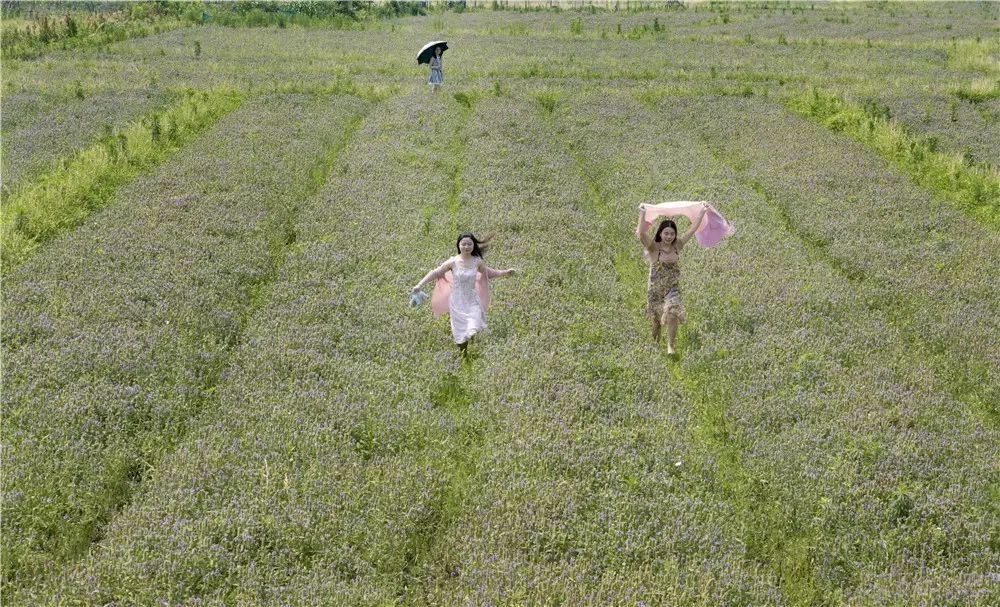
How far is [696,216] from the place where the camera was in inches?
353

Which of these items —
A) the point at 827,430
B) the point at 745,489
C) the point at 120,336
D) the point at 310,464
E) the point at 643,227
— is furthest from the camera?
the point at 643,227

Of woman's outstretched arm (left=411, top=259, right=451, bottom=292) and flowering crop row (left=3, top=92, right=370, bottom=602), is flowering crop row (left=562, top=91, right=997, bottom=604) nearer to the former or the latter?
woman's outstretched arm (left=411, top=259, right=451, bottom=292)

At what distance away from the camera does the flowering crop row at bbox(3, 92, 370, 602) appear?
554 centimetres

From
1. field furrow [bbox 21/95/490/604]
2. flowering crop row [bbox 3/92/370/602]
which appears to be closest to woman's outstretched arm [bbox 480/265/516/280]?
field furrow [bbox 21/95/490/604]

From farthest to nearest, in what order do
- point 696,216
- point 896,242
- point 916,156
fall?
point 916,156 → point 896,242 → point 696,216

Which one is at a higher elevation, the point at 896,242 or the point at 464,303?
the point at 464,303

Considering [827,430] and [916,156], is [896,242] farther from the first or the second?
[916,156]

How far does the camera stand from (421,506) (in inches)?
221

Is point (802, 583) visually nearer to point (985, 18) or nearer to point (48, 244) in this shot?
point (48, 244)

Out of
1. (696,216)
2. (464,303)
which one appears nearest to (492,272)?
(464,303)

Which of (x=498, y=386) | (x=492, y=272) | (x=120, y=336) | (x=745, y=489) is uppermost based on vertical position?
(x=492, y=272)

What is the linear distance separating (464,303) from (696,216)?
307 cm

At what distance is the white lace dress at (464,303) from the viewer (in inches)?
326

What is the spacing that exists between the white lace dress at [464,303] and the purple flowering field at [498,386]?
38cm
